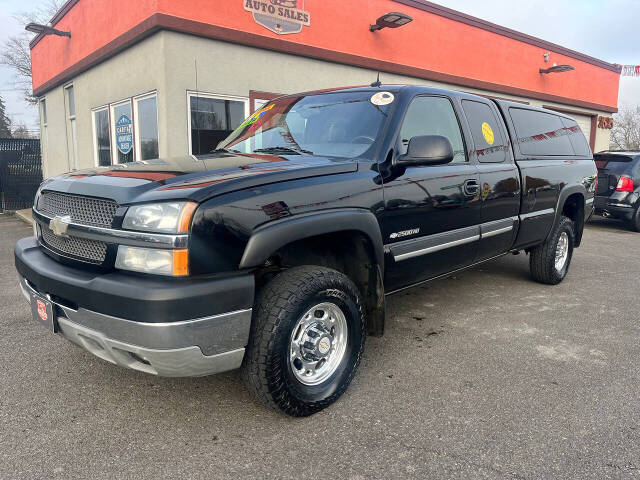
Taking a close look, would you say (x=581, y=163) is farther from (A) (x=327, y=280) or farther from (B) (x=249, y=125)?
(A) (x=327, y=280)

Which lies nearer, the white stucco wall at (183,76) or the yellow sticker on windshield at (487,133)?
the yellow sticker on windshield at (487,133)

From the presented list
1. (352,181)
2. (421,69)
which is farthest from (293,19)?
(352,181)

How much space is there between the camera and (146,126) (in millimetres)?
8773

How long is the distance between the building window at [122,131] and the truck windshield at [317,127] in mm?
6032

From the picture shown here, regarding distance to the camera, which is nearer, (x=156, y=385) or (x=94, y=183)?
(x=94, y=183)

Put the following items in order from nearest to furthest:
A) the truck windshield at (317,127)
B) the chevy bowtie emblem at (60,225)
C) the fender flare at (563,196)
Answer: the chevy bowtie emblem at (60,225), the truck windshield at (317,127), the fender flare at (563,196)

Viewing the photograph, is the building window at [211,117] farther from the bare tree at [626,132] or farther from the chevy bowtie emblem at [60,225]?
the bare tree at [626,132]

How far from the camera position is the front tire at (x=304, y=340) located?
2.41 meters

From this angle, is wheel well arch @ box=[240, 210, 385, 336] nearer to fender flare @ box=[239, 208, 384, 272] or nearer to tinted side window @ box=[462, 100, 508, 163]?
fender flare @ box=[239, 208, 384, 272]

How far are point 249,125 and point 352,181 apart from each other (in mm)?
1609

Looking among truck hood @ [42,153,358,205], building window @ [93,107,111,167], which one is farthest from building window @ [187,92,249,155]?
truck hood @ [42,153,358,205]

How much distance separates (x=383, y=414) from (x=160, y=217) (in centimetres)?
161

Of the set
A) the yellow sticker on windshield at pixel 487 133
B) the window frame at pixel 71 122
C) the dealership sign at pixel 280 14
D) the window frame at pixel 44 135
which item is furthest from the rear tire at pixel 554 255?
the window frame at pixel 44 135

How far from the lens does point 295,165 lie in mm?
2732
